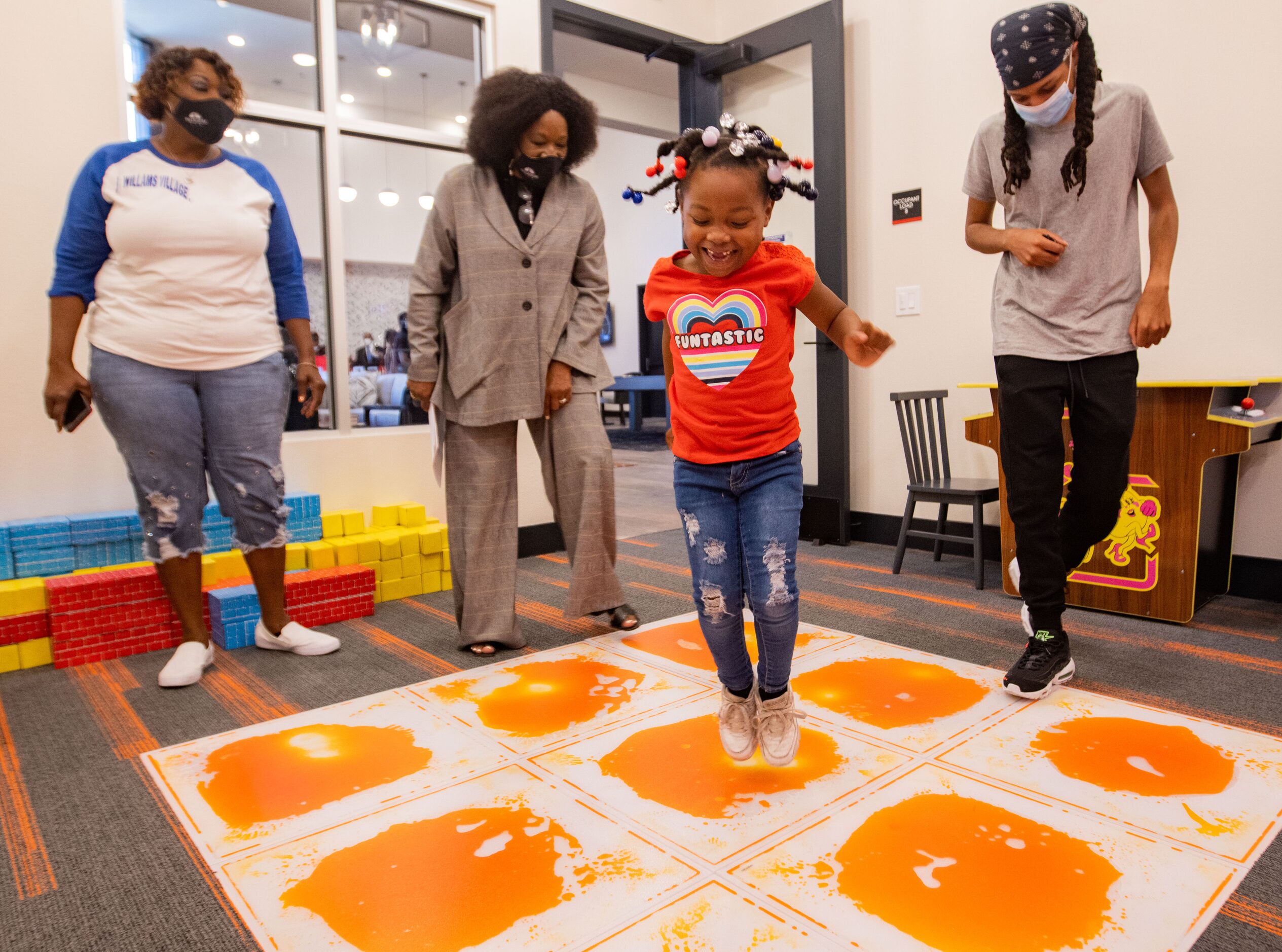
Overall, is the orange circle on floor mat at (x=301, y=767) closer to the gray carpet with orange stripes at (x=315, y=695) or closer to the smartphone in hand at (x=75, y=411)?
the gray carpet with orange stripes at (x=315, y=695)

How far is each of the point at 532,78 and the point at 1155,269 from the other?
64.0 inches

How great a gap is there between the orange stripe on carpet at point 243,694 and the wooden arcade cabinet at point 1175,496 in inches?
84.3

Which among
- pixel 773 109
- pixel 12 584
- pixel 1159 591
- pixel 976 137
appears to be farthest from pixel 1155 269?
pixel 12 584

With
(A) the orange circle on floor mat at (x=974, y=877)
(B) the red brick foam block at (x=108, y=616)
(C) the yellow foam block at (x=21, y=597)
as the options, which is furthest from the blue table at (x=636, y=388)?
(A) the orange circle on floor mat at (x=974, y=877)

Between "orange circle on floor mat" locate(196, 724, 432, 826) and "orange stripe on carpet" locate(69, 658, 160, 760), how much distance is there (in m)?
0.20

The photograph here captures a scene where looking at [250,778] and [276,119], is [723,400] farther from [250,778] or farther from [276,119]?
[276,119]

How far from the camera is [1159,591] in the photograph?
255cm

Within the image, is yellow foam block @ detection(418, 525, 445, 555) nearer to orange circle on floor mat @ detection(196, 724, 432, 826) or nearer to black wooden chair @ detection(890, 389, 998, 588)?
orange circle on floor mat @ detection(196, 724, 432, 826)

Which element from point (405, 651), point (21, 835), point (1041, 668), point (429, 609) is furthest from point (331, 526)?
point (1041, 668)

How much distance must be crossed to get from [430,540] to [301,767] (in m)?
1.48

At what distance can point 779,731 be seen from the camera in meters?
1.62

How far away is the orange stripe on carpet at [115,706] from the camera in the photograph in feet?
6.00

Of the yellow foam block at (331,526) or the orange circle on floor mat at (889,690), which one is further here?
the yellow foam block at (331,526)

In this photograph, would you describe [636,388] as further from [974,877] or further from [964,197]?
[974,877]
